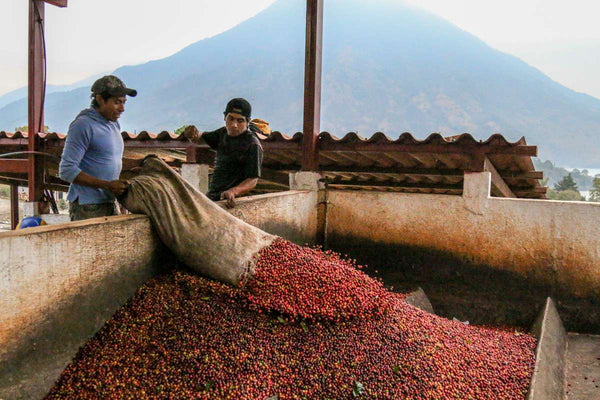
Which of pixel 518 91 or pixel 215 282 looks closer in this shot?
pixel 215 282

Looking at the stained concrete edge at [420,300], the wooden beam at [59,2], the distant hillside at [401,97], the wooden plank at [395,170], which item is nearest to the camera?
the stained concrete edge at [420,300]

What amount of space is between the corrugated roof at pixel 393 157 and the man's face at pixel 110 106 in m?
2.92

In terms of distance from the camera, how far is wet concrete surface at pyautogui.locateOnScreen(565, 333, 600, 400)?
134 inches

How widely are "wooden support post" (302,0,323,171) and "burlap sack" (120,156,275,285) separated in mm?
2757

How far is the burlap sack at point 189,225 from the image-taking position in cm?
279

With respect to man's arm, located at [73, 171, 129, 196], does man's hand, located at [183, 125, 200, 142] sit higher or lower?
higher

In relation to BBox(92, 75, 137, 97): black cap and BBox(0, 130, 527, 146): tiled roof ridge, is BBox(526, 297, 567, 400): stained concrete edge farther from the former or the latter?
BBox(92, 75, 137, 97): black cap

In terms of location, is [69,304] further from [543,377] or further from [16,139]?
[16,139]

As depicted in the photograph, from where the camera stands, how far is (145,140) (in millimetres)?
6559

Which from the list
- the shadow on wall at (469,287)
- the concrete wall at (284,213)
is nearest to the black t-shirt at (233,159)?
the concrete wall at (284,213)

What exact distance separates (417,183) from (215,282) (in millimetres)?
4414

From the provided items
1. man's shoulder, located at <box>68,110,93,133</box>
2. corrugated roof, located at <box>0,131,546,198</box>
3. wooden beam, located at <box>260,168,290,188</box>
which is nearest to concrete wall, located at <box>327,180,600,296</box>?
corrugated roof, located at <box>0,131,546,198</box>

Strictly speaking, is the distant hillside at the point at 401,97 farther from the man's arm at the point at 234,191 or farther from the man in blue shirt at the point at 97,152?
the man in blue shirt at the point at 97,152

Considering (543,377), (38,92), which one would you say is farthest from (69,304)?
(38,92)
